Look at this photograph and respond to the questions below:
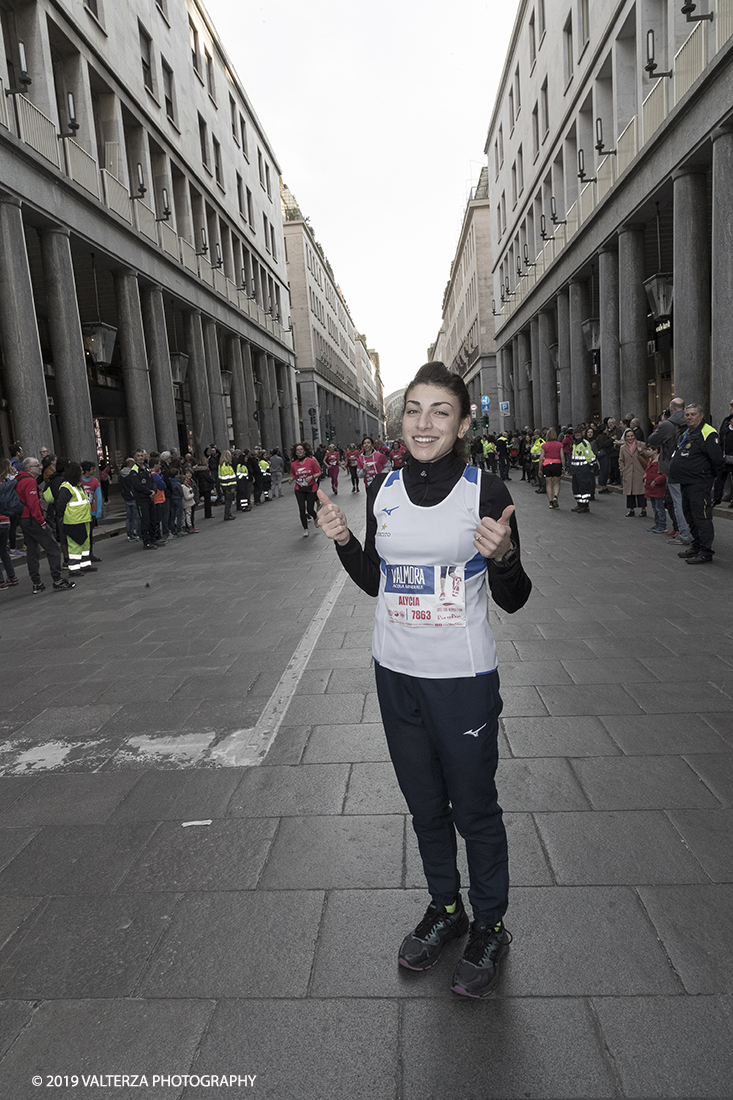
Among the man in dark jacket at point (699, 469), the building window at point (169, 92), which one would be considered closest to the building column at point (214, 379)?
the building window at point (169, 92)

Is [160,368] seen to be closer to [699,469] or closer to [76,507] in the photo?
[76,507]

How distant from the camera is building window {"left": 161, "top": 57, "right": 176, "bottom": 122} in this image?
27.0 meters

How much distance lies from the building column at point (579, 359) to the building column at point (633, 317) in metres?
5.99

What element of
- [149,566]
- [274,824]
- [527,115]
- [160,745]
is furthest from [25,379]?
[527,115]

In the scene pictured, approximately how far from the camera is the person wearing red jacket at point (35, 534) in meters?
10.8

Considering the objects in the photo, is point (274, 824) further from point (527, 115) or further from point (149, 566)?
point (527, 115)

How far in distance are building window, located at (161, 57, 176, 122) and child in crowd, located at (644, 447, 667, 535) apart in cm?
2302

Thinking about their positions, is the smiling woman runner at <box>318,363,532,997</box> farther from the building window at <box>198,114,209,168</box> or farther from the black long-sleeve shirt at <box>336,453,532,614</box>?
the building window at <box>198,114,209,168</box>

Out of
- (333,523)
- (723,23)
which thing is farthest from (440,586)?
(723,23)

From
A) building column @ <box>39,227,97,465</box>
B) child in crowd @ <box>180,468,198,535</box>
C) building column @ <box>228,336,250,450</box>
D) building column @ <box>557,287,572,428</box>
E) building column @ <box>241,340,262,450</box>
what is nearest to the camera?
building column @ <box>39,227,97,465</box>

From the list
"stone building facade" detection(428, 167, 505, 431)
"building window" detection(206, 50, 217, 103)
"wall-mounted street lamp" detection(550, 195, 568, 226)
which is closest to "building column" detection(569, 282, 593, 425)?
"wall-mounted street lamp" detection(550, 195, 568, 226)

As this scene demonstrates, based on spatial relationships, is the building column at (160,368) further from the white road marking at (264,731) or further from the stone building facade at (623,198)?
the white road marking at (264,731)

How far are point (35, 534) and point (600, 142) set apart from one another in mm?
18110

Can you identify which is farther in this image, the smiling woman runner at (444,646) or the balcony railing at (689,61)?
the balcony railing at (689,61)
